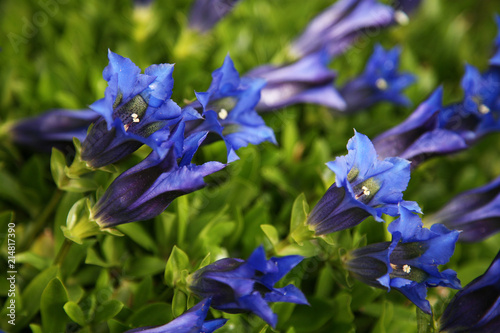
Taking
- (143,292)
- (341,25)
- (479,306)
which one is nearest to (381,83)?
(341,25)

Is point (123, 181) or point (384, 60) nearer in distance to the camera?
point (123, 181)

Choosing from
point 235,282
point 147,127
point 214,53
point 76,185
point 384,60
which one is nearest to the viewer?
point 235,282

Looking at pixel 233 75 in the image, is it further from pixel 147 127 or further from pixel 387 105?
pixel 387 105

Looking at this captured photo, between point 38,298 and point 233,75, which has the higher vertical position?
point 233,75

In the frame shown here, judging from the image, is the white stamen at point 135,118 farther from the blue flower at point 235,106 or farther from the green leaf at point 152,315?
the green leaf at point 152,315

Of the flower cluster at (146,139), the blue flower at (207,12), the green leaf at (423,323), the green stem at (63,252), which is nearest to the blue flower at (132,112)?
the flower cluster at (146,139)

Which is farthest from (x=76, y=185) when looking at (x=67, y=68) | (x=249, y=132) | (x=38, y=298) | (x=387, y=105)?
(x=387, y=105)

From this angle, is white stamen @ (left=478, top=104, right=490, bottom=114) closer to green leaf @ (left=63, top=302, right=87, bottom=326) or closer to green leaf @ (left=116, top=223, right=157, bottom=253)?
green leaf @ (left=116, top=223, right=157, bottom=253)

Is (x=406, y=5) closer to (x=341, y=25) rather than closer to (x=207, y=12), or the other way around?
(x=341, y=25)
